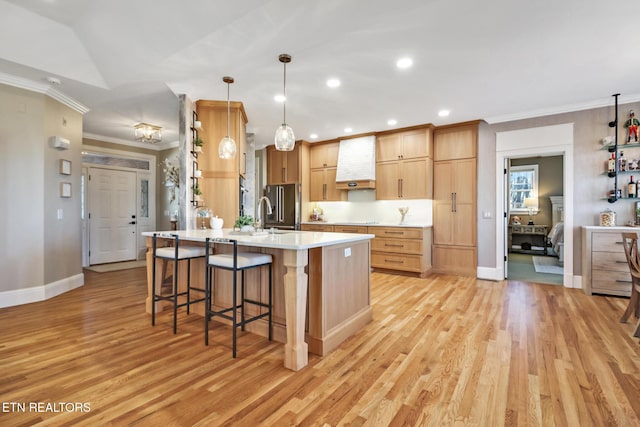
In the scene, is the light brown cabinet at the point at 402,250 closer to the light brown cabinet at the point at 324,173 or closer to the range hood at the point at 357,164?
the range hood at the point at 357,164

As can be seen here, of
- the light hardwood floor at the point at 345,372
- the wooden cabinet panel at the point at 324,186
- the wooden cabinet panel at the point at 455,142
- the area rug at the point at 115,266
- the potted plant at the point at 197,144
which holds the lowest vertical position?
the area rug at the point at 115,266

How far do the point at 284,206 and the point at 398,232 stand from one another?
2675 millimetres

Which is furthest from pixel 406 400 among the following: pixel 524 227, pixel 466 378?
pixel 524 227

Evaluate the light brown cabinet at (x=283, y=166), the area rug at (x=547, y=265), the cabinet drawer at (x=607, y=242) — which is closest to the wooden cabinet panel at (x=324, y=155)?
the light brown cabinet at (x=283, y=166)

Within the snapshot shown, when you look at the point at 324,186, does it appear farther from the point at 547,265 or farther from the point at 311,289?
the point at 547,265

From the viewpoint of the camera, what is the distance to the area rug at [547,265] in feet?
18.4

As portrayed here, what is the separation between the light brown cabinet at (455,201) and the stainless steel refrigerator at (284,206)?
2.85 metres

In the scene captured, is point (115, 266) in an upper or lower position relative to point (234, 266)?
lower

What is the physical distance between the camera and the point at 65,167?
4121mm

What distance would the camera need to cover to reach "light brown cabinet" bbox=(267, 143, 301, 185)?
673 centimetres

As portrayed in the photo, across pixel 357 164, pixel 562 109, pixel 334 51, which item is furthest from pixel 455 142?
pixel 334 51

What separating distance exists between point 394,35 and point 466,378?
276 centimetres

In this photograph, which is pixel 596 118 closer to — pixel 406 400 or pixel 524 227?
pixel 524 227

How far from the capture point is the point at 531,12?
2338 mm
